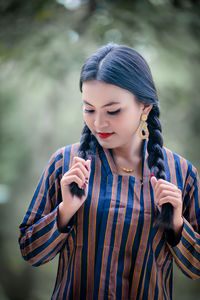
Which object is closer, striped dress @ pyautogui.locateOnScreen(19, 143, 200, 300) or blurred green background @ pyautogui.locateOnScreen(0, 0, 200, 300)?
striped dress @ pyautogui.locateOnScreen(19, 143, 200, 300)

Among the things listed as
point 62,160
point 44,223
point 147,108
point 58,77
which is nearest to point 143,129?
point 147,108

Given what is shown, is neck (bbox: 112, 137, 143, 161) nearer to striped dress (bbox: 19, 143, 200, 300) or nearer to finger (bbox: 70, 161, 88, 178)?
striped dress (bbox: 19, 143, 200, 300)

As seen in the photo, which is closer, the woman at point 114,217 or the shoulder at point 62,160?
the woman at point 114,217

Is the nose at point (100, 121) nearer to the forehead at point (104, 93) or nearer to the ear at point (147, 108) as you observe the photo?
the forehead at point (104, 93)

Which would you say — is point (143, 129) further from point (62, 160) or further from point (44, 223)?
point (44, 223)

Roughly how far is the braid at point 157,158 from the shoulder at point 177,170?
0.16 ft

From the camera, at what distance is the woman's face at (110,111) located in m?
1.00

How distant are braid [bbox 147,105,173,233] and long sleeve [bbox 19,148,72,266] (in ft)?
0.99

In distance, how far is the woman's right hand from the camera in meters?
0.97

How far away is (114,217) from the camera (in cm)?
104

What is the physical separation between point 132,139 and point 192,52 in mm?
1119

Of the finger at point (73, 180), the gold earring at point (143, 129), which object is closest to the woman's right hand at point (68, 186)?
the finger at point (73, 180)

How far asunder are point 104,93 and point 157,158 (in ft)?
0.95

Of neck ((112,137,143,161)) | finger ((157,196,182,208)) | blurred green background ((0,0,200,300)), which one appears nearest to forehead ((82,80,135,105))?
neck ((112,137,143,161))
